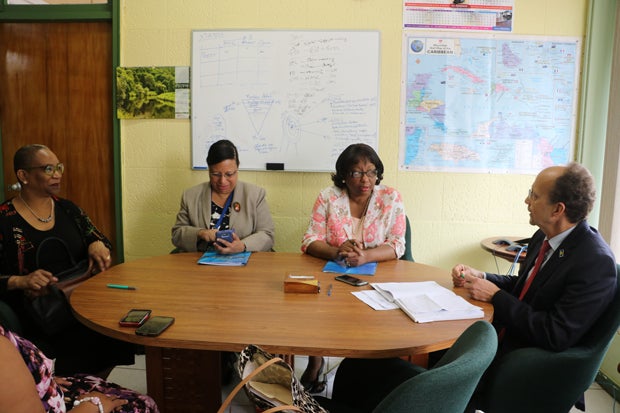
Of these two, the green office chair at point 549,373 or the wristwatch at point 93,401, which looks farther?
the green office chair at point 549,373

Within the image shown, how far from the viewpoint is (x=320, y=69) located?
3188 millimetres

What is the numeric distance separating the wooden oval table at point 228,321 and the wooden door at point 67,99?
5.07 ft

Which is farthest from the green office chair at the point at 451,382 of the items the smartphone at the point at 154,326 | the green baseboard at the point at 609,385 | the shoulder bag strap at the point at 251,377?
the green baseboard at the point at 609,385

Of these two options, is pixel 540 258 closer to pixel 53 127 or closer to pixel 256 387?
pixel 256 387

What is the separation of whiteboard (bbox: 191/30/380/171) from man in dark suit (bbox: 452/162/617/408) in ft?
5.55

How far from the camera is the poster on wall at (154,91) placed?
325cm

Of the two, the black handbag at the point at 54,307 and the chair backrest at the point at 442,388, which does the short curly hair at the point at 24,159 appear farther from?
the chair backrest at the point at 442,388

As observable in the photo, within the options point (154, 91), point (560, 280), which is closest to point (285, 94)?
point (154, 91)

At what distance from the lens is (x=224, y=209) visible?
2.79 metres

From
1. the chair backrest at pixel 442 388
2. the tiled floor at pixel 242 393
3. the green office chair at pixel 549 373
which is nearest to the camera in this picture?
the chair backrest at pixel 442 388

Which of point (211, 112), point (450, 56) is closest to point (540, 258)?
point (450, 56)

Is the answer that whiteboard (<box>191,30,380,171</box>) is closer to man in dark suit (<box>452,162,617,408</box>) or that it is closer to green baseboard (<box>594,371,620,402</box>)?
man in dark suit (<box>452,162,617,408</box>)

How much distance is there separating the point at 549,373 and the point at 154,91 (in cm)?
295

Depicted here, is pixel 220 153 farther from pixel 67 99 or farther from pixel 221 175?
pixel 67 99
